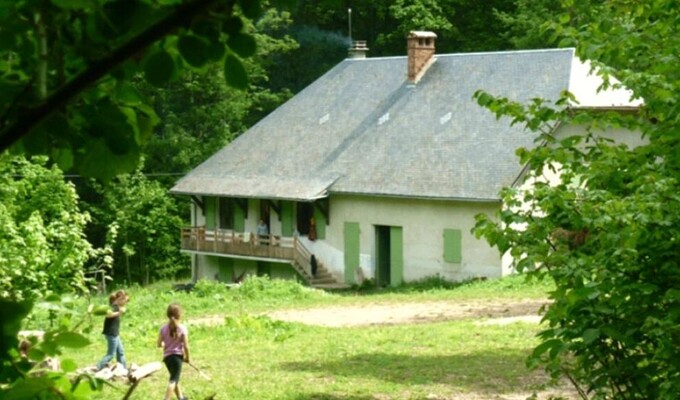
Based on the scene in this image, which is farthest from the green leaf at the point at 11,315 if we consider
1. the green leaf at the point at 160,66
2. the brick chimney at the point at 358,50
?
the brick chimney at the point at 358,50

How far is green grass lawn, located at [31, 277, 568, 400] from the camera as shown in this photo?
14414 millimetres

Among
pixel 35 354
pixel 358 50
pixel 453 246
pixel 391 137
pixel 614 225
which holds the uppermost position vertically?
pixel 358 50

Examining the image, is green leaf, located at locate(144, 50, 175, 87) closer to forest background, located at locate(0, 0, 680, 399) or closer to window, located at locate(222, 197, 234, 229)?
forest background, located at locate(0, 0, 680, 399)

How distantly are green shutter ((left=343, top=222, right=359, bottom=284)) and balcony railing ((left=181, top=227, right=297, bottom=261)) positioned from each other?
1732 mm

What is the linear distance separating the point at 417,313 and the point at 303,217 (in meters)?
11.5

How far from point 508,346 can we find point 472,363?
5.96 ft

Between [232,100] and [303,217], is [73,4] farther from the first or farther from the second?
[232,100]

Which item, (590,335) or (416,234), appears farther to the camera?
(416,234)

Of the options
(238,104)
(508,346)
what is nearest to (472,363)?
(508,346)

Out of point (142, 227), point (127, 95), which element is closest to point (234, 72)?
point (127, 95)

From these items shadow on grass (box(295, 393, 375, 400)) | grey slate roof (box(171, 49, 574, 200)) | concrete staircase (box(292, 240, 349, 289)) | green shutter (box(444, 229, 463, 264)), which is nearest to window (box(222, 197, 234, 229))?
grey slate roof (box(171, 49, 574, 200))

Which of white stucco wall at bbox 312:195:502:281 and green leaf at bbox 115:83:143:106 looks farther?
white stucco wall at bbox 312:195:502:281

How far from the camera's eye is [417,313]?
2412 cm

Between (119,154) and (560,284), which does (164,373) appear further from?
(119,154)
